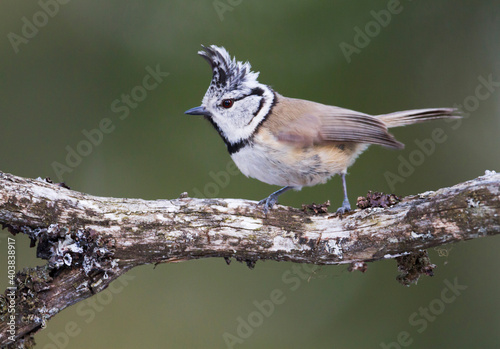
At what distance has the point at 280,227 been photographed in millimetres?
3117

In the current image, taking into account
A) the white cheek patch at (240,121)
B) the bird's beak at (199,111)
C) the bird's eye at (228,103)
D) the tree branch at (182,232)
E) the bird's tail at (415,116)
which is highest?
the bird's beak at (199,111)

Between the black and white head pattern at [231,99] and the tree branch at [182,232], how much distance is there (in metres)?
0.76

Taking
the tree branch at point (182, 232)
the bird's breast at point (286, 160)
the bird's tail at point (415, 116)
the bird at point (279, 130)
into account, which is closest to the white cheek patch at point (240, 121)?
the bird at point (279, 130)

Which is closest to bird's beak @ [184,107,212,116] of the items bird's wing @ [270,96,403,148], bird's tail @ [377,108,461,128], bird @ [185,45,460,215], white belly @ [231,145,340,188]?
bird @ [185,45,460,215]

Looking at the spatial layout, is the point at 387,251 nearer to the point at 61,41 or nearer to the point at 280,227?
the point at 280,227

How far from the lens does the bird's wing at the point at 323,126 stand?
354cm

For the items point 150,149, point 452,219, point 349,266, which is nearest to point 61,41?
point 150,149

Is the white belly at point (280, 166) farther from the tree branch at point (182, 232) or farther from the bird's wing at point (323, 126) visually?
the tree branch at point (182, 232)

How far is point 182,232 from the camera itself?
118 inches

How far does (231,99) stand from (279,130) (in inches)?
19.0

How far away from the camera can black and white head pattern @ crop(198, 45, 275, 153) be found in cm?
372

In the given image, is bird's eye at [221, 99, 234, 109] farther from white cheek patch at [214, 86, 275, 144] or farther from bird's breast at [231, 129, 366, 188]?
bird's breast at [231, 129, 366, 188]

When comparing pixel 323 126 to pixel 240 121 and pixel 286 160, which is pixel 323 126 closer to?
pixel 286 160

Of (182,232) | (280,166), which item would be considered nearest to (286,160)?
(280,166)
